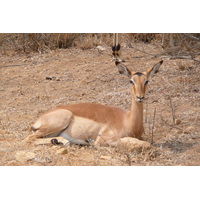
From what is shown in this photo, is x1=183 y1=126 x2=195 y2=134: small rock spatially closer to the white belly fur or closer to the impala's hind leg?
the white belly fur

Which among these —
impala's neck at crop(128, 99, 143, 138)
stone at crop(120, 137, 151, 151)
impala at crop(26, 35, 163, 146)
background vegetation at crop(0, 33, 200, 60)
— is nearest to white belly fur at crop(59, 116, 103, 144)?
impala at crop(26, 35, 163, 146)

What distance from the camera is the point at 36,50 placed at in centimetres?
1119

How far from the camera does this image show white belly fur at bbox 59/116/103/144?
5828mm

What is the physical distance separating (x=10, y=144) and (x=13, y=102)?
107 inches

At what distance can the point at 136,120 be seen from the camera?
5.58m

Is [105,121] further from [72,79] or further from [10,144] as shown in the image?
[72,79]

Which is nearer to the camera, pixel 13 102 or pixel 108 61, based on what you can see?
pixel 13 102

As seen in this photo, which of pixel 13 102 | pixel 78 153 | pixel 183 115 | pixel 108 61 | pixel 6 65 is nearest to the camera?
pixel 78 153

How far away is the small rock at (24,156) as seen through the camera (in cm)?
500

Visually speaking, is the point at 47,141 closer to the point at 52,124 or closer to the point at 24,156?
the point at 52,124

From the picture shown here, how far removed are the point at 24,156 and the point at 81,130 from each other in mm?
1047

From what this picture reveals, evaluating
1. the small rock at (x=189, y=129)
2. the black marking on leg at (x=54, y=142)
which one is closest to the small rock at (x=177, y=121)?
the small rock at (x=189, y=129)

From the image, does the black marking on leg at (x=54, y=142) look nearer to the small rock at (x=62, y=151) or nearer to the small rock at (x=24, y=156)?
the small rock at (x=62, y=151)

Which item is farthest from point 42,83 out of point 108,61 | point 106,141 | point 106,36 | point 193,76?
A: point 106,141
